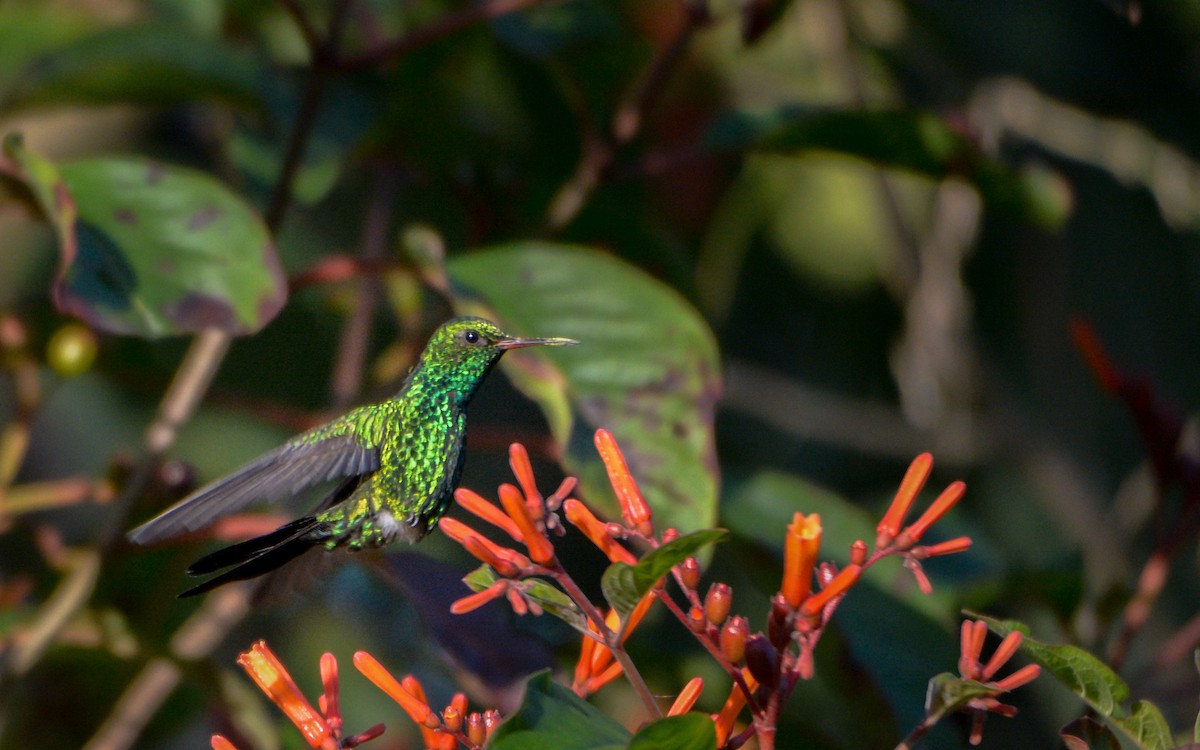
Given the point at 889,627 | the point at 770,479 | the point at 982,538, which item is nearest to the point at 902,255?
the point at 982,538

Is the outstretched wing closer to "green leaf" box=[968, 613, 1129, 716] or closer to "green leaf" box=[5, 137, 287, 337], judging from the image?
"green leaf" box=[5, 137, 287, 337]

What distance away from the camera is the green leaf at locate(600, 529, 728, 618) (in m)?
0.81

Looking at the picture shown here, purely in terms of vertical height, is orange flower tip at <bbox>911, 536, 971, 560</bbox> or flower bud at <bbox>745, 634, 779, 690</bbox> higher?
orange flower tip at <bbox>911, 536, 971, 560</bbox>

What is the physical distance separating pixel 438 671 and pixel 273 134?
91cm

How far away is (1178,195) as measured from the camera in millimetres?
2807

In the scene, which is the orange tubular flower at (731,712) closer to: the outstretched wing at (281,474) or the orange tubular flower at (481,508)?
the orange tubular flower at (481,508)

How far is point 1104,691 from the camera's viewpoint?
91cm

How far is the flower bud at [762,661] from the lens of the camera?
0.89 m

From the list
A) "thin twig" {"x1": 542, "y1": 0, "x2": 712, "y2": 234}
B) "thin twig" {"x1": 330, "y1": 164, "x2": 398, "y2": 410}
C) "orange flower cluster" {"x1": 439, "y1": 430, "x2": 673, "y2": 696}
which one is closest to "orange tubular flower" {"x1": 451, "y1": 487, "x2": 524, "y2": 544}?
"orange flower cluster" {"x1": 439, "y1": 430, "x2": 673, "y2": 696}

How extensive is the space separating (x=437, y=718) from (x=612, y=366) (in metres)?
0.61

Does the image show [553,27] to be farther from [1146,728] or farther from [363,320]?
[1146,728]

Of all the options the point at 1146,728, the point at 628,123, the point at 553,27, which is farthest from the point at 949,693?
the point at 553,27

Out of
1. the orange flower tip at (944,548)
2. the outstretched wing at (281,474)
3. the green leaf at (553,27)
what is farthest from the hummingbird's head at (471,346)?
the green leaf at (553,27)

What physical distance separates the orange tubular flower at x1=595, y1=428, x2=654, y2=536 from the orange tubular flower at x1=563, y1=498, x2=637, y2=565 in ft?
0.07
